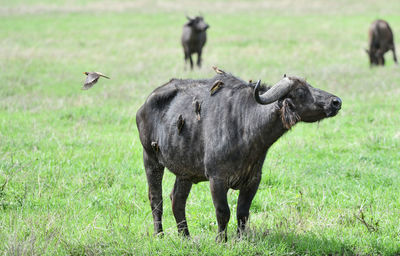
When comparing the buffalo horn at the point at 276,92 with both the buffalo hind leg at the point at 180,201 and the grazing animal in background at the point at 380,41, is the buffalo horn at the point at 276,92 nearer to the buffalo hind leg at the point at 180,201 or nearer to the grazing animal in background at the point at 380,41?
the buffalo hind leg at the point at 180,201

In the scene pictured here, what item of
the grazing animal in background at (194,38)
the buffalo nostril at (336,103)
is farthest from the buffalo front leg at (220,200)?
the grazing animal in background at (194,38)

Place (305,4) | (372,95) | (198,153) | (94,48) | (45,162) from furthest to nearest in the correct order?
(305,4) → (94,48) → (372,95) → (45,162) → (198,153)

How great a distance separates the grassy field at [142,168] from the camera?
5.57 metres

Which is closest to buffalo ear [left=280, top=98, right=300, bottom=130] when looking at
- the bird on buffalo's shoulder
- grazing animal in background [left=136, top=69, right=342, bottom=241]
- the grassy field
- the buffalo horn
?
grazing animal in background [left=136, top=69, right=342, bottom=241]

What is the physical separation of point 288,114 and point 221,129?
2.20ft

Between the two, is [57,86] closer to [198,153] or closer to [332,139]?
[332,139]

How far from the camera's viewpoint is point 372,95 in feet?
44.6

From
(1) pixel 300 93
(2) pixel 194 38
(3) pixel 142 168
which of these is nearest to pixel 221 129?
(1) pixel 300 93

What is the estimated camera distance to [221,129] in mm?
5449

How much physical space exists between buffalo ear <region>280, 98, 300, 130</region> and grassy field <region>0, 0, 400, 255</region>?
3.67 ft

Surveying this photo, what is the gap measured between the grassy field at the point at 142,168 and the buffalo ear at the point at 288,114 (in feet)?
3.67

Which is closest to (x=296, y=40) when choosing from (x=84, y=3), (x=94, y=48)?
(x=94, y=48)

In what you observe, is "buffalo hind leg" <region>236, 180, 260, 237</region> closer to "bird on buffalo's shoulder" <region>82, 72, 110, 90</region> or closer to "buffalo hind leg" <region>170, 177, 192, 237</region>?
"buffalo hind leg" <region>170, 177, 192, 237</region>

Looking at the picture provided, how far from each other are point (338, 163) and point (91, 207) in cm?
371
